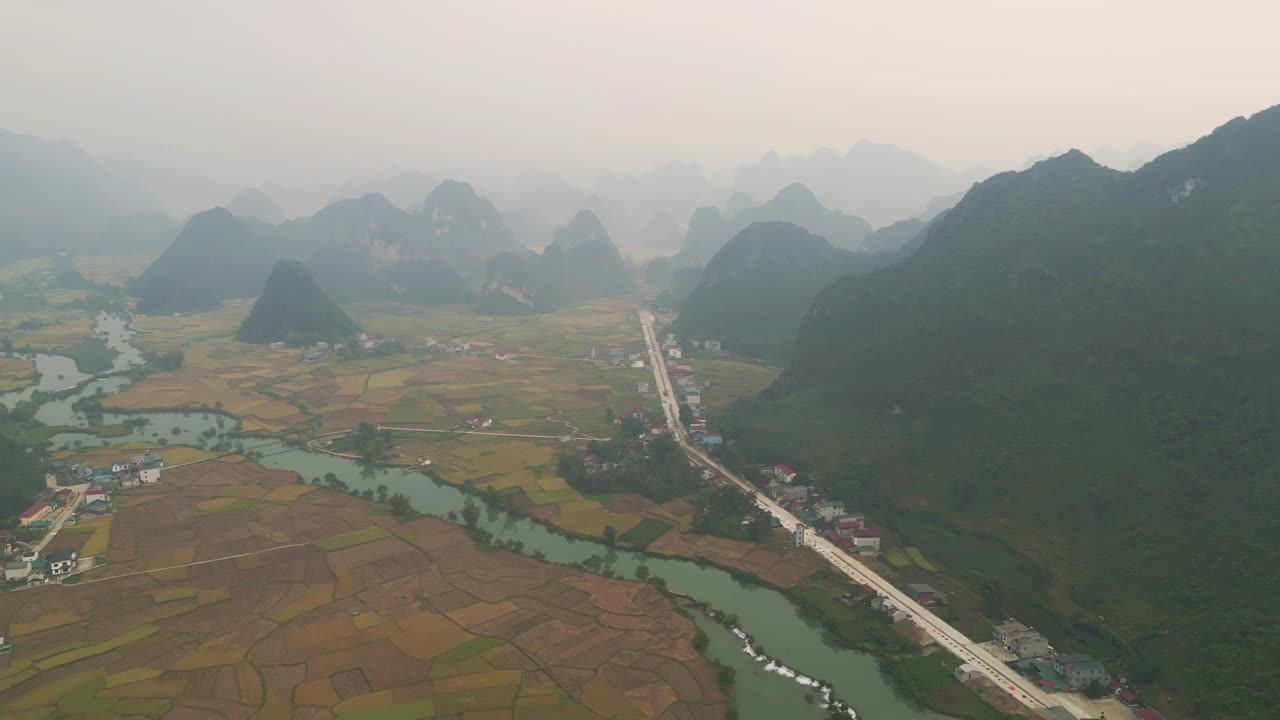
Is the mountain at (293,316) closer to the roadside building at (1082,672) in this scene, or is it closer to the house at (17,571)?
the house at (17,571)

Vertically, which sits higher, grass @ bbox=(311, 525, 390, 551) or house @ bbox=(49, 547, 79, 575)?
house @ bbox=(49, 547, 79, 575)

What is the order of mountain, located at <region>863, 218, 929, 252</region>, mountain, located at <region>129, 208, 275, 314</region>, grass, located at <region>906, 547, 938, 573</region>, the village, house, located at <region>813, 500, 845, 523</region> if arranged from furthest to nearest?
1. mountain, located at <region>863, 218, 929, 252</region>
2. mountain, located at <region>129, 208, 275, 314</region>
3. house, located at <region>813, 500, 845, 523</region>
4. grass, located at <region>906, 547, 938, 573</region>
5. the village

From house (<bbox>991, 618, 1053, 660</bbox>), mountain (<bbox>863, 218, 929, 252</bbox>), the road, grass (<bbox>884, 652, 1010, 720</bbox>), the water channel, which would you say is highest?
mountain (<bbox>863, 218, 929, 252</bbox>)

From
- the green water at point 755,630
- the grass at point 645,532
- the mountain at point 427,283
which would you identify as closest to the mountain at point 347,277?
the mountain at point 427,283

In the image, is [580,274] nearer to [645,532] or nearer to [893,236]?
[893,236]

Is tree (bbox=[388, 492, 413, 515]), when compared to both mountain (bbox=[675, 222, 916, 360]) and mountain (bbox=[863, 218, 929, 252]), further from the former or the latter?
mountain (bbox=[863, 218, 929, 252])

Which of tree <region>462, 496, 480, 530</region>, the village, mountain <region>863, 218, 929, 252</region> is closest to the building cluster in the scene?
tree <region>462, 496, 480, 530</region>

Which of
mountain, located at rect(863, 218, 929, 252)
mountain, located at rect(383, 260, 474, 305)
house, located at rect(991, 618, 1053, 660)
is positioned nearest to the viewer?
house, located at rect(991, 618, 1053, 660)
